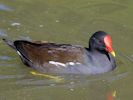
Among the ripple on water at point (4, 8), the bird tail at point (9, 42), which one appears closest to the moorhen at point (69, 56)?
the bird tail at point (9, 42)

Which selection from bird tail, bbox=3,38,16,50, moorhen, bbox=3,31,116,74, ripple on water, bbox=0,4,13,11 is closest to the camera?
moorhen, bbox=3,31,116,74

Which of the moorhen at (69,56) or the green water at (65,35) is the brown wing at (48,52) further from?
the green water at (65,35)

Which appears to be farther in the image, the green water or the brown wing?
the brown wing

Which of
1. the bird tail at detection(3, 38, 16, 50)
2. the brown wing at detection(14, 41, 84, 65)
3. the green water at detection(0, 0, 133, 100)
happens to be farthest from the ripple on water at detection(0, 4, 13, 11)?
the brown wing at detection(14, 41, 84, 65)

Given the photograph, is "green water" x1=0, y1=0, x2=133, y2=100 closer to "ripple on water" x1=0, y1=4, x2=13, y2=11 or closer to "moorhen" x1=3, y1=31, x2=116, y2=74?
"ripple on water" x1=0, y1=4, x2=13, y2=11

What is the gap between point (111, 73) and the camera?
10648mm

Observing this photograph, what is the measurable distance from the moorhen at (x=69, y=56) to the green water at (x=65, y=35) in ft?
0.56

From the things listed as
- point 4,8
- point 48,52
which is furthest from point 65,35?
point 4,8

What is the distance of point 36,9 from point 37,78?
3383 mm

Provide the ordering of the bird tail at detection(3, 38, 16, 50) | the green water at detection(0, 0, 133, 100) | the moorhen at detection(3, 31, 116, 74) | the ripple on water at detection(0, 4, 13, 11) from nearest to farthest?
the green water at detection(0, 0, 133, 100)
the moorhen at detection(3, 31, 116, 74)
the bird tail at detection(3, 38, 16, 50)
the ripple on water at detection(0, 4, 13, 11)

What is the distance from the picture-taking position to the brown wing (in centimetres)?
1051

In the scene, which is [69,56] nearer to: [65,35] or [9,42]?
[9,42]

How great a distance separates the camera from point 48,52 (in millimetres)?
10594

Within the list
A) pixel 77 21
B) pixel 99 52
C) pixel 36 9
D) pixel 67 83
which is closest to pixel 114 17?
pixel 77 21
